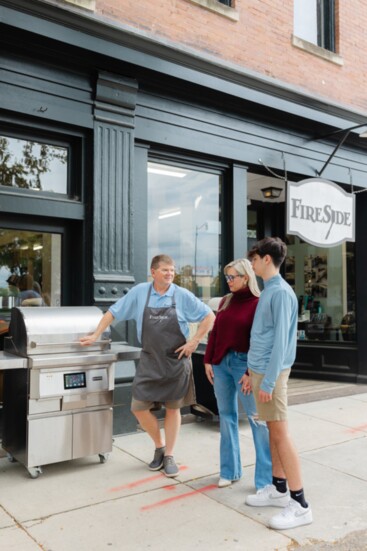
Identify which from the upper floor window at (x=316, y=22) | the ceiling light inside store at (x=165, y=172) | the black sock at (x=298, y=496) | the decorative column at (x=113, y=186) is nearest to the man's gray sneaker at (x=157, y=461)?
the black sock at (x=298, y=496)

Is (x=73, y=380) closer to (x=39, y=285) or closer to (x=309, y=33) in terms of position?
(x=39, y=285)

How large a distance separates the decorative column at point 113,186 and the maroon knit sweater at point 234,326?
74.8 inches

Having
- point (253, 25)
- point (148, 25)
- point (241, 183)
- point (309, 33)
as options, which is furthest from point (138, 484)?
point (309, 33)

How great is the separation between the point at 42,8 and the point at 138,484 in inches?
180

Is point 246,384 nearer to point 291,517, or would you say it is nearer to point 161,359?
point 161,359

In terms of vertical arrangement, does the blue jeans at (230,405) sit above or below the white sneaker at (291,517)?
above

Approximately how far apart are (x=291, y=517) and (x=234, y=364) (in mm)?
1135

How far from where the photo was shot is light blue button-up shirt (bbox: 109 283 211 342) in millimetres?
4344

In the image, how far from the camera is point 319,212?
24.8 feet

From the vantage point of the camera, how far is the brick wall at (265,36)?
6.22 meters

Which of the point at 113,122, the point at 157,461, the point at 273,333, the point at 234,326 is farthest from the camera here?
the point at 113,122

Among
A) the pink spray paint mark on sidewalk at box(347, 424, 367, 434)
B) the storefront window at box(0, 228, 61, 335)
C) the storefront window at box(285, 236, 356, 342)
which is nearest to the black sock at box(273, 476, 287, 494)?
the pink spray paint mark on sidewalk at box(347, 424, 367, 434)

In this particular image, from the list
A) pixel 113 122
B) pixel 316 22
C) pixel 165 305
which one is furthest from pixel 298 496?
pixel 316 22

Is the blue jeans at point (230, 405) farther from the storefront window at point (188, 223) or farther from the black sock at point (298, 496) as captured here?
the storefront window at point (188, 223)
